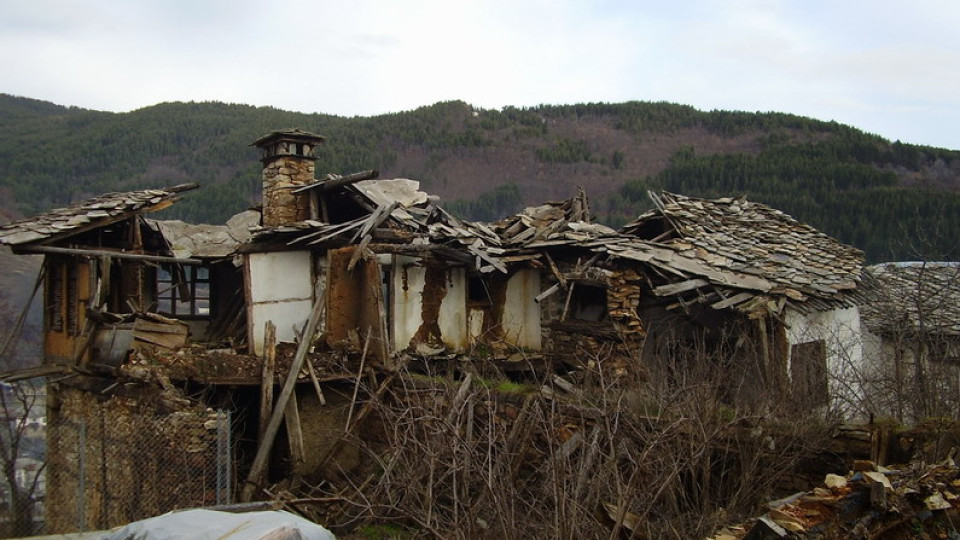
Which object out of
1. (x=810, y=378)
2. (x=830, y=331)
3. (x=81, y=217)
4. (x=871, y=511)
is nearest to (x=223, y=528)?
(x=871, y=511)

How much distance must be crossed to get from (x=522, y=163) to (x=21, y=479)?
43.7m

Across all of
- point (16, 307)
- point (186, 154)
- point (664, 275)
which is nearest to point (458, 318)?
point (664, 275)

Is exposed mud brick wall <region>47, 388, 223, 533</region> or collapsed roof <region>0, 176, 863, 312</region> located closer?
exposed mud brick wall <region>47, 388, 223, 533</region>

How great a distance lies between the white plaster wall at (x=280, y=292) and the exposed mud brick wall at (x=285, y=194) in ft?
5.64

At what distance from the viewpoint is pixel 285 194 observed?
694 inches

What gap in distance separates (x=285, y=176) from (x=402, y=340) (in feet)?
14.6

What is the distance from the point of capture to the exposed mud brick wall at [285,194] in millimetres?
17547

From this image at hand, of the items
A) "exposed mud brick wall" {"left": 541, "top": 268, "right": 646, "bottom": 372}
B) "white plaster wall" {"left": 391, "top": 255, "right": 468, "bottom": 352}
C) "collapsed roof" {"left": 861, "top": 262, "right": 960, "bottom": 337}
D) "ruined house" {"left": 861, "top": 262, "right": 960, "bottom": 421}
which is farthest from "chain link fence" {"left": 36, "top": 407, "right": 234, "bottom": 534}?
"collapsed roof" {"left": 861, "top": 262, "right": 960, "bottom": 337}

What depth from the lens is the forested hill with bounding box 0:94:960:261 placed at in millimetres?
46344

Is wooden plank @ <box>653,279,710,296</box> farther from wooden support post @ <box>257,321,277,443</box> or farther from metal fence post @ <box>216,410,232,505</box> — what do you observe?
metal fence post @ <box>216,410,232,505</box>

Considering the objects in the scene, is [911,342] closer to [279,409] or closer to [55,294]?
[279,409]

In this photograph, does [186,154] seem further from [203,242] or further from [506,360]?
[506,360]

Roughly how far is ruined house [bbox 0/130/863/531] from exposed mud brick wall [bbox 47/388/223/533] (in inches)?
2.1

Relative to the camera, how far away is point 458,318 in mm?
17562
